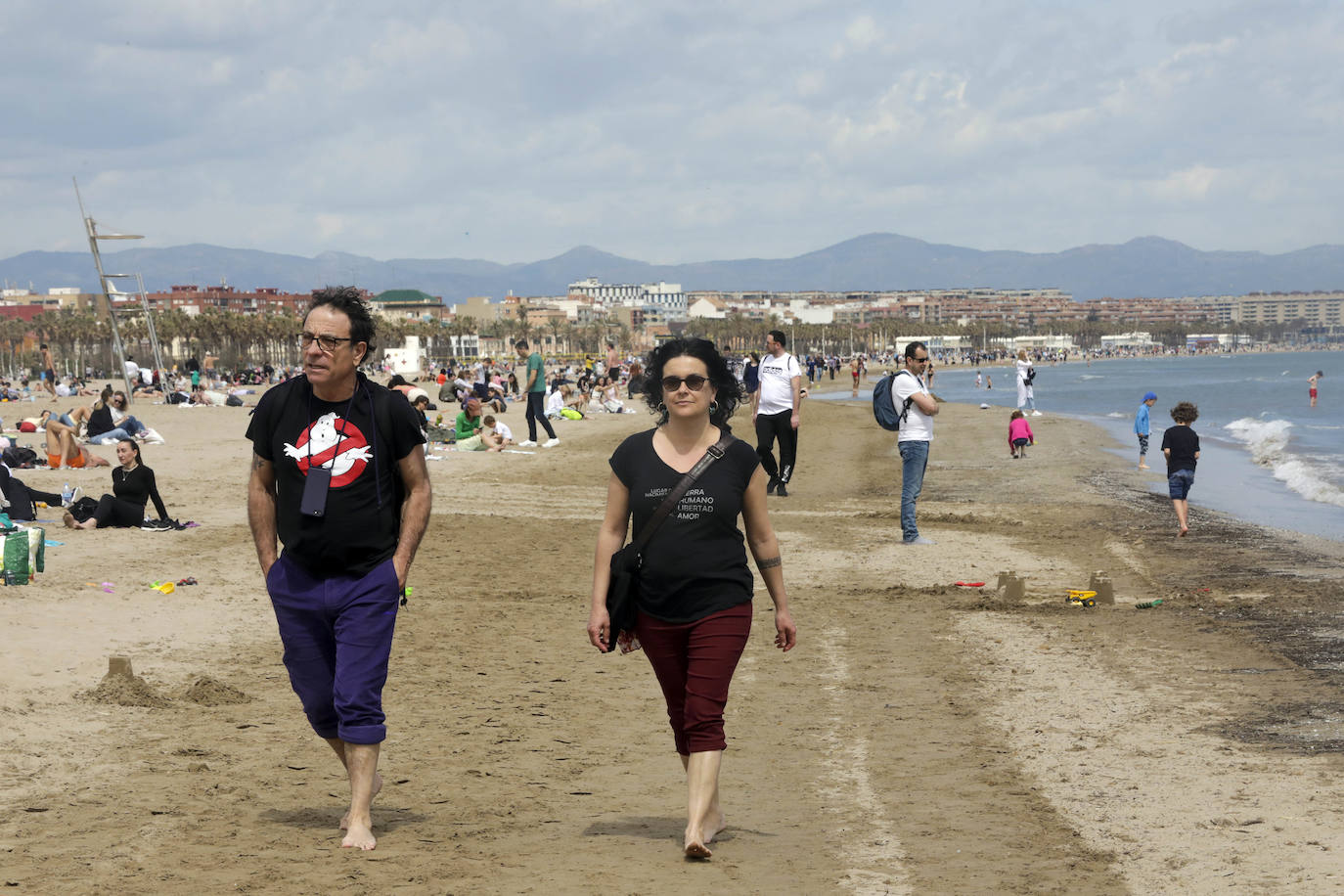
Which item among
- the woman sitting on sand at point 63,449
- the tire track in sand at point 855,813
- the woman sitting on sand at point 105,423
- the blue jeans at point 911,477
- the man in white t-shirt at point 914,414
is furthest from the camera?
the woman sitting on sand at point 105,423

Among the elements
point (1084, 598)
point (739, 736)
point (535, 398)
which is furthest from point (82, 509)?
Result: point (535, 398)

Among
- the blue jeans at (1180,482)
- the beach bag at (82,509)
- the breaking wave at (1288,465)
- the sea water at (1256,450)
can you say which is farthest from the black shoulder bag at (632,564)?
the breaking wave at (1288,465)

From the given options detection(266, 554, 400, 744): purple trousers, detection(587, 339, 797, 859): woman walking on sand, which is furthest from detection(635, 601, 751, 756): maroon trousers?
detection(266, 554, 400, 744): purple trousers

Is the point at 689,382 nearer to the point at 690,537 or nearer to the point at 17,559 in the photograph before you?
the point at 690,537

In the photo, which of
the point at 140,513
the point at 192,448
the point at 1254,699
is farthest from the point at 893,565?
the point at 192,448

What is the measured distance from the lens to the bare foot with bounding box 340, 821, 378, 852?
4367 millimetres

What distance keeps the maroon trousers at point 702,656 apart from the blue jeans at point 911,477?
759 centimetres

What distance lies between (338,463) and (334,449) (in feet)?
0.16

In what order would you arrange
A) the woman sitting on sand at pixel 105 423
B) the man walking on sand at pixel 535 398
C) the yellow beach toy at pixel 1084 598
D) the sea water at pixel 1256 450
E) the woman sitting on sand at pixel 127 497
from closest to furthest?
1. the yellow beach toy at pixel 1084 598
2. the woman sitting on sand at pixel 127 497
3. the sea water at pixel 1256 450
4. the woman sitting on sand at pixel 105 423
5. the man walking on sand at pixel 535 398

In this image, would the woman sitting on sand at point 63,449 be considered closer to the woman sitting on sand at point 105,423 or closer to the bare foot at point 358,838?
the woman sitting on sand at point 105,423

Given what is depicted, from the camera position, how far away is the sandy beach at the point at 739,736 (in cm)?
435

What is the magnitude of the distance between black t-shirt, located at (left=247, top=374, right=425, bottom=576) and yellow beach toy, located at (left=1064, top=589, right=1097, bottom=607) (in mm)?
6889

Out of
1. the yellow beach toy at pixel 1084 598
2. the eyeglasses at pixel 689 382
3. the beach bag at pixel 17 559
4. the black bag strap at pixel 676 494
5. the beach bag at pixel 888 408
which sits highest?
the eyeglasses at pixel 689 382

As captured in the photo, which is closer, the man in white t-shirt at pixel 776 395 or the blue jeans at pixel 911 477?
the blue jeans at pixel 911 477
